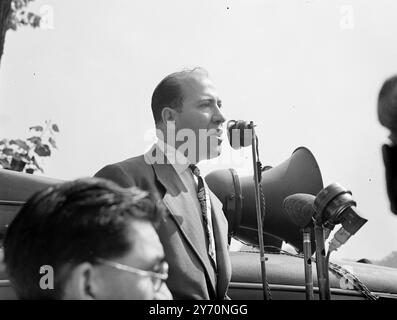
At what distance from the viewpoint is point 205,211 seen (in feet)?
8.48

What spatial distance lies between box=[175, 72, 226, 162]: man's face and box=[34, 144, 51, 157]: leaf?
3.75ft

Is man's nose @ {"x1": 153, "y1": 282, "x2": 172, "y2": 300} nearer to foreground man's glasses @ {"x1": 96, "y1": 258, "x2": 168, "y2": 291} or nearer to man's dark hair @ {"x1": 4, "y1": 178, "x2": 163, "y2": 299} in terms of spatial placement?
foreground man's glasses @ {"x1": 96, "y1": 258, "x2": 168, "y2": 291}

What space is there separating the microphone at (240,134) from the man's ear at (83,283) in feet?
5.20

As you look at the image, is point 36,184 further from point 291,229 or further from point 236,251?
point 291,229

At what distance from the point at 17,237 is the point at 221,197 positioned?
240 centimetres

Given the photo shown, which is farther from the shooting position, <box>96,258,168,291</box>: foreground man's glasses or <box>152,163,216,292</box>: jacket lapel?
<box>152,163,216,292</box>: jacket lapel

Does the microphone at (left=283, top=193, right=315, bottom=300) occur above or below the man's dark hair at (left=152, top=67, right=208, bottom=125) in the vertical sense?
below

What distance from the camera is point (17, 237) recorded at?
1.36m

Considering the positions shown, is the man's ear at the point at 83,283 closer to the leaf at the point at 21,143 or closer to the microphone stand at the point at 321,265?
the microphone stand at the point at 321,265

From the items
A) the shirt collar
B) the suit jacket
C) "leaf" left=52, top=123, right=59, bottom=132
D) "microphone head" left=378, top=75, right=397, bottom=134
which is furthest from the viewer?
"leaf" left=52, top=123, right=59, bottom=132

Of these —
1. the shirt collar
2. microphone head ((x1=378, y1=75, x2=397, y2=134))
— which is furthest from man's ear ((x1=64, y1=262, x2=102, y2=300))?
the shirt collar

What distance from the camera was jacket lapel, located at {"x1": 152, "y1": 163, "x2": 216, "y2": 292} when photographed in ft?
8.00

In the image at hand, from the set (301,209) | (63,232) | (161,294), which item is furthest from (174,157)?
(63,232)
